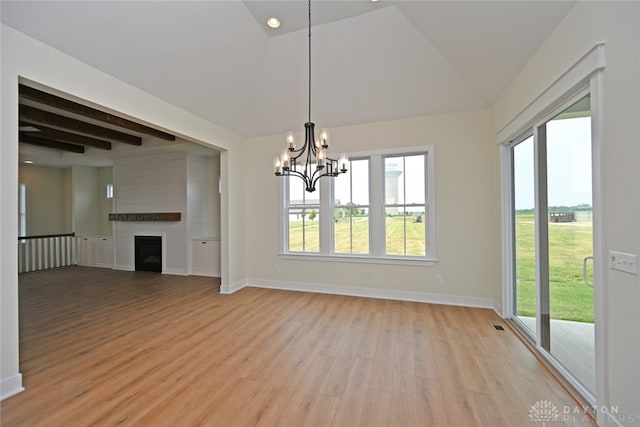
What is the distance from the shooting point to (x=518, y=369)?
90.7 inches

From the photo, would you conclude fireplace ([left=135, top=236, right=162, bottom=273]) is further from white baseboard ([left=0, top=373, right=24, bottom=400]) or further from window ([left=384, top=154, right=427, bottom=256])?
window ([left=384, top=154, right=427, bottom=256])

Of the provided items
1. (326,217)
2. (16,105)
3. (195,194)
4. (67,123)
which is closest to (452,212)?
(326,217)

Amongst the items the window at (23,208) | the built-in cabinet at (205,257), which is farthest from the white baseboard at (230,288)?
the window at (23,208)

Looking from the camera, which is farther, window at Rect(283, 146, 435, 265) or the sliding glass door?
window at Rect(283, 146, 435, 265)

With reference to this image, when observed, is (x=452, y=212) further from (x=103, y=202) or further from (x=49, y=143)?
(x=103, y=202)

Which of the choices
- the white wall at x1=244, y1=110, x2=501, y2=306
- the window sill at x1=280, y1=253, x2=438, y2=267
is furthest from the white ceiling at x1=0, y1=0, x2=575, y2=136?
the window sill at x1=280, y1=253, x2=438, y2=267

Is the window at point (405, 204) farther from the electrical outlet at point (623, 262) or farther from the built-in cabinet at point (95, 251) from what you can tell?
the built-in cabinet at point (95, 251)

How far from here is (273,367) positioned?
7.75 feet

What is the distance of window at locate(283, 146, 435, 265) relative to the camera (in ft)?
13.8

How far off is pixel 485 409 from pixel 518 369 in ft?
2.56

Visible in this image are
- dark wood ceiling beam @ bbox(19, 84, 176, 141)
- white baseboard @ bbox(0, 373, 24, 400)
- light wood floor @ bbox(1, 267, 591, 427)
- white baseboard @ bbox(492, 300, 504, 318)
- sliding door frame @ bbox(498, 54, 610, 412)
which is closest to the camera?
sliding door frame @ bbox(498, 54, 610, 412)

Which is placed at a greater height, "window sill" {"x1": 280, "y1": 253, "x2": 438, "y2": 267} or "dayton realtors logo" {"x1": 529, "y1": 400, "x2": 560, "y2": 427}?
"window sill" {"x1": 280, "y1": 253, "x2": 438, "y2": 267}

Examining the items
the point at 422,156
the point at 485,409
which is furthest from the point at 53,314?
the point at 422,156

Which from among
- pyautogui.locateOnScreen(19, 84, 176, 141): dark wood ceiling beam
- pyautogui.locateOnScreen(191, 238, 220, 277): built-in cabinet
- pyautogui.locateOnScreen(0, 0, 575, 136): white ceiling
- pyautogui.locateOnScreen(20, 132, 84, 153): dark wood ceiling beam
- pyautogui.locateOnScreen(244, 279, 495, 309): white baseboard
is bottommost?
pyautogui.locateOnScreen(244, 279, 495, 309): white baseboard
